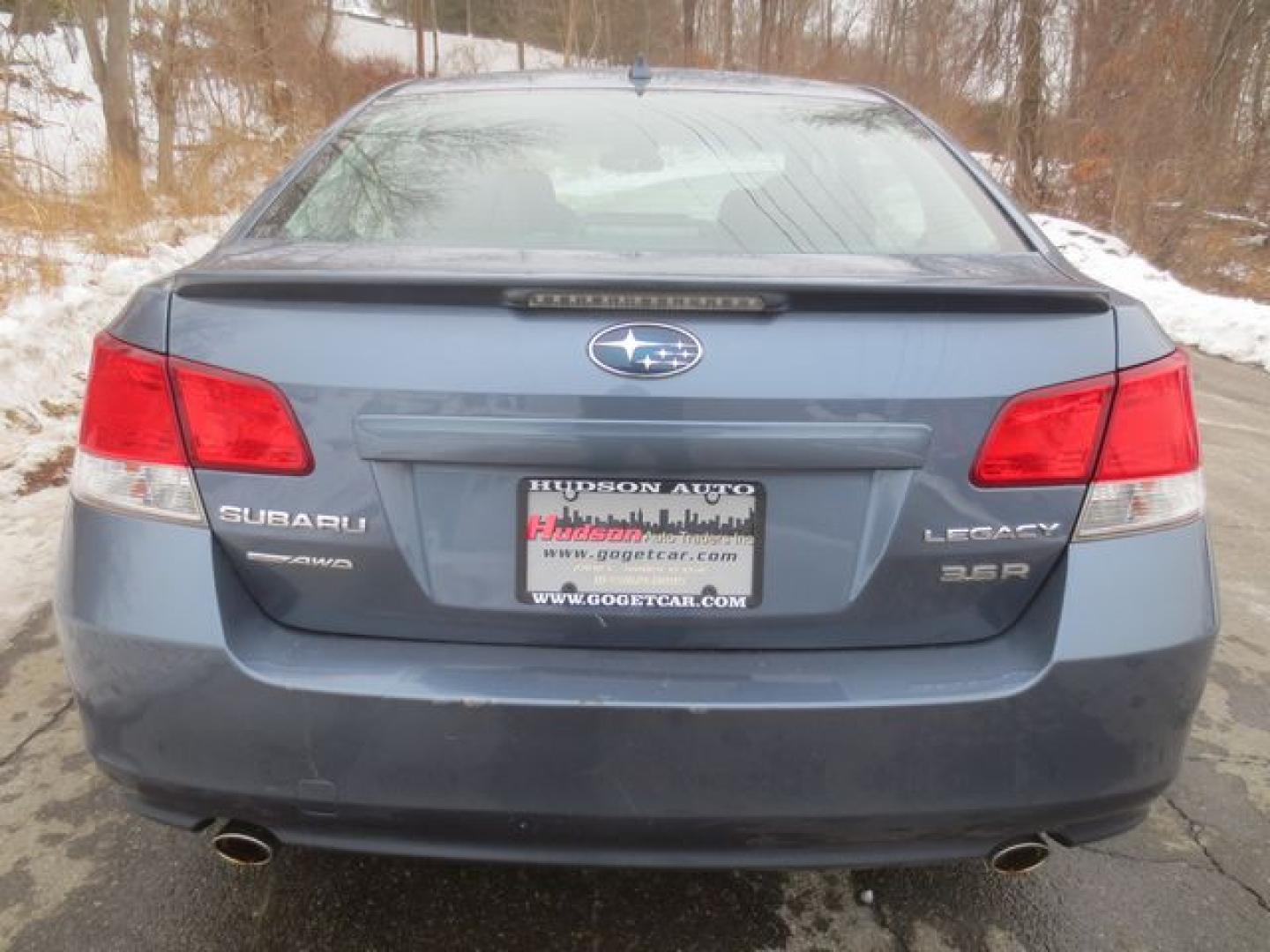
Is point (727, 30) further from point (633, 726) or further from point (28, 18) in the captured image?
point (633, 726)

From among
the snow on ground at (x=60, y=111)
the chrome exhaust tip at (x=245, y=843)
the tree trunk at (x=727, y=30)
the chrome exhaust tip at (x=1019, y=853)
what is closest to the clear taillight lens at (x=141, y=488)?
the chrome exhaust tip at (x=245, y=843)

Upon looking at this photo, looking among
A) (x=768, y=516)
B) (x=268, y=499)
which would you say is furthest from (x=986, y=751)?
(x=268, y=499)

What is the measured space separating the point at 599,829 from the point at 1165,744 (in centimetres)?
91

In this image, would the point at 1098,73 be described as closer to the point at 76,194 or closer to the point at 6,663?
the point at 76,194

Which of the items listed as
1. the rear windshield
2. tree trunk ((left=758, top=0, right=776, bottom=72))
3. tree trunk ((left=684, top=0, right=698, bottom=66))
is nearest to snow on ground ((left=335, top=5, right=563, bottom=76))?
tree trunk ((left=684, top=0, right=698, bottom=66))

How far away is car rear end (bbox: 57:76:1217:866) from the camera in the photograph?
1.54 metres

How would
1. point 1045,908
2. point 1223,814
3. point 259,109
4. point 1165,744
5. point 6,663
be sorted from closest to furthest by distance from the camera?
point 1165,744
point 1045,908
point 1223,814
point 6,663
point 259,109

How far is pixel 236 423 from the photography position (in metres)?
1.58

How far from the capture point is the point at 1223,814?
2.44 metres

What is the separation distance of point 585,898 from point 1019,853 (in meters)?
0.84

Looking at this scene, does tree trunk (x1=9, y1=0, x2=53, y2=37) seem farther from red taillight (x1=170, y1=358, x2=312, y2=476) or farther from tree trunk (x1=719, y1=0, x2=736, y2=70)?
tree trunk (x1=719, y1=0, x2=736, y2=70)

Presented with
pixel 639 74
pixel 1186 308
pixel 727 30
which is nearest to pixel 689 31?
pixel 727 30

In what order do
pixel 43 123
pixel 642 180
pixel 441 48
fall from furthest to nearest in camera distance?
pixel 441 48
pixel 43 123
pixel 642 180

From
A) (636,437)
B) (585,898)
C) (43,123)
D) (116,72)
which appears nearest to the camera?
(636,437)
